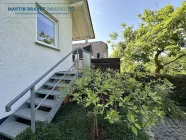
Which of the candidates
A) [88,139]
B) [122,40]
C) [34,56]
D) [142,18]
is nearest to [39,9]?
[34,56]

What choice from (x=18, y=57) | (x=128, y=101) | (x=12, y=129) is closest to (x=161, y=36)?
(x=128, y=101)

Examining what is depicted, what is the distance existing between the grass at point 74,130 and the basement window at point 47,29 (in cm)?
265

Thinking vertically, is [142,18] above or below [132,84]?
above

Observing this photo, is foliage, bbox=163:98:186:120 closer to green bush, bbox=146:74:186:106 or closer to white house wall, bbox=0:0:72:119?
green bush, bbox=146:74:186:106

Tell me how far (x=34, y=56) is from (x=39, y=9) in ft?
5.74

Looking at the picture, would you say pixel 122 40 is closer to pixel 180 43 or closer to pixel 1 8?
pixel 180 43

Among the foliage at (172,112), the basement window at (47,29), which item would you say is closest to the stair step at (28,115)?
the basement window at (47,29)

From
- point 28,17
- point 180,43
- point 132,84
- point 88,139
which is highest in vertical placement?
point 28,17

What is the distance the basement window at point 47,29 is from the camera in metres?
3.97

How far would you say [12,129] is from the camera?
2.45 meters

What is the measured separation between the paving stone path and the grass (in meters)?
0.93

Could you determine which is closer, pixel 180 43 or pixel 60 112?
pixel 60 112

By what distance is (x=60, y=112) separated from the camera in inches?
142

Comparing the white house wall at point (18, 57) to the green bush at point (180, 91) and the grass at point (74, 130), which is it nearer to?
the grass at point (74, 130)
